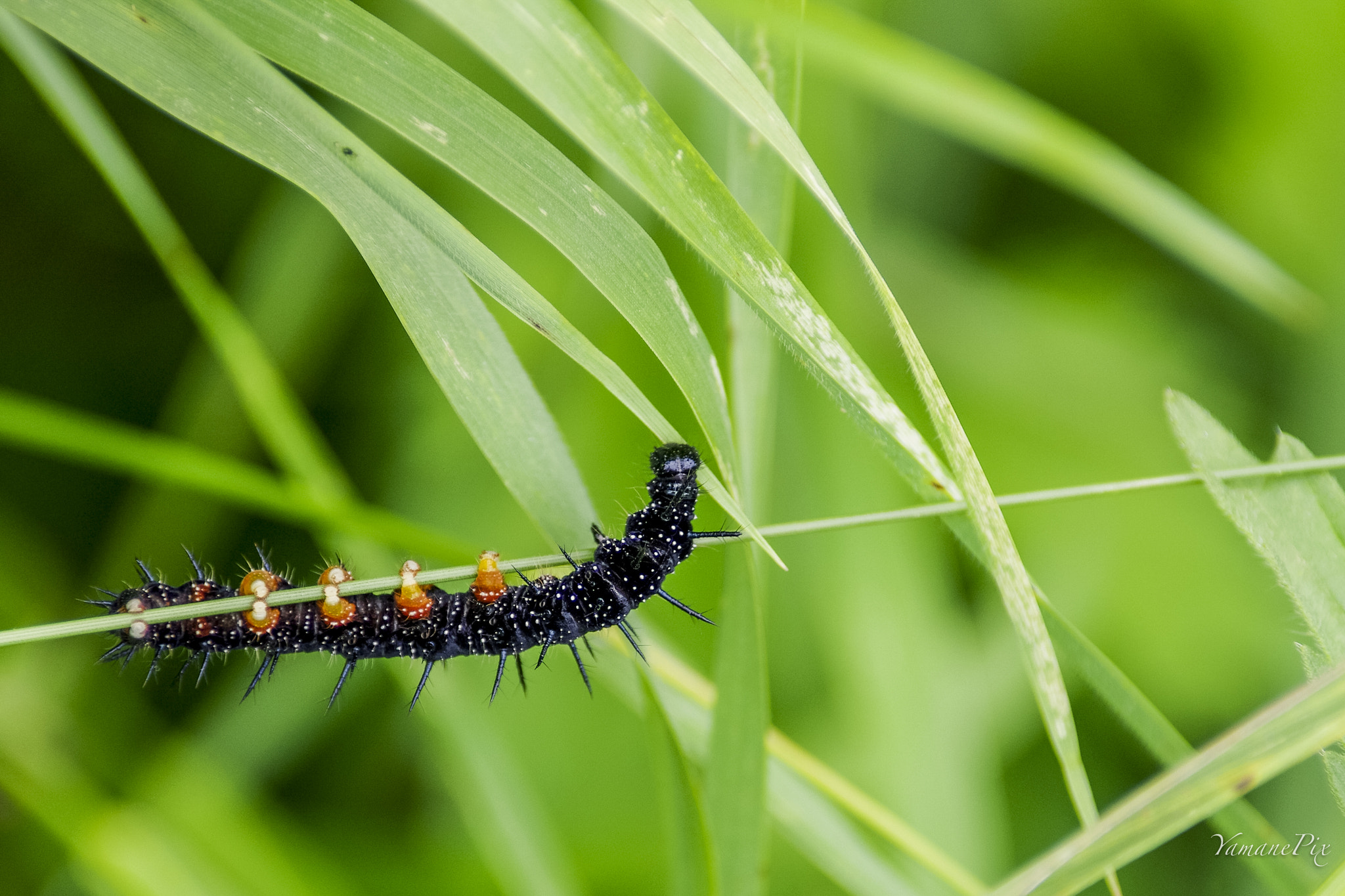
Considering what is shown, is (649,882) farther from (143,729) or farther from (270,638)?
(143,729)

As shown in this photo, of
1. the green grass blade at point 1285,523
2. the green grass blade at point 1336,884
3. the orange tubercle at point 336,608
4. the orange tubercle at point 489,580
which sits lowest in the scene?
the green grass blade at point 1336,884

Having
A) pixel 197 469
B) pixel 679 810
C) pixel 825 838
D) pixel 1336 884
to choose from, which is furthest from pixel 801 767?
pixel 197 469

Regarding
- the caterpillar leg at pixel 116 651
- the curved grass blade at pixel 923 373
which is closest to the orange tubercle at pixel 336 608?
the caterpillar leg at pixel 116 651

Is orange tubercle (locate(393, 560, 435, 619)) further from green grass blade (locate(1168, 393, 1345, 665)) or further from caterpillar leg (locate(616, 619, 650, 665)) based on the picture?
green grass blade (locate(1168, 393, 1345, 665))

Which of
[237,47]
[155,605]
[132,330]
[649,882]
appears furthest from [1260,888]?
[132,330]

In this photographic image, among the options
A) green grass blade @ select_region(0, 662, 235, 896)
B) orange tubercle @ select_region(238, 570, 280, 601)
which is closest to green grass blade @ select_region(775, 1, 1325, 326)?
orange tubercle @ select_region(238, 570, 280, 601)

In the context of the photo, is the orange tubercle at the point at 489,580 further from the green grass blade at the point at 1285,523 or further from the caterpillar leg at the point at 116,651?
the green grass blade at the point at 1285,523

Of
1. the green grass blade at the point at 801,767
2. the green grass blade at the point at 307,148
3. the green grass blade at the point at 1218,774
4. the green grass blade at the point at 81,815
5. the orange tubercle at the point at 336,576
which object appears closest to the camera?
the green grass blade at the point at 1218,774
